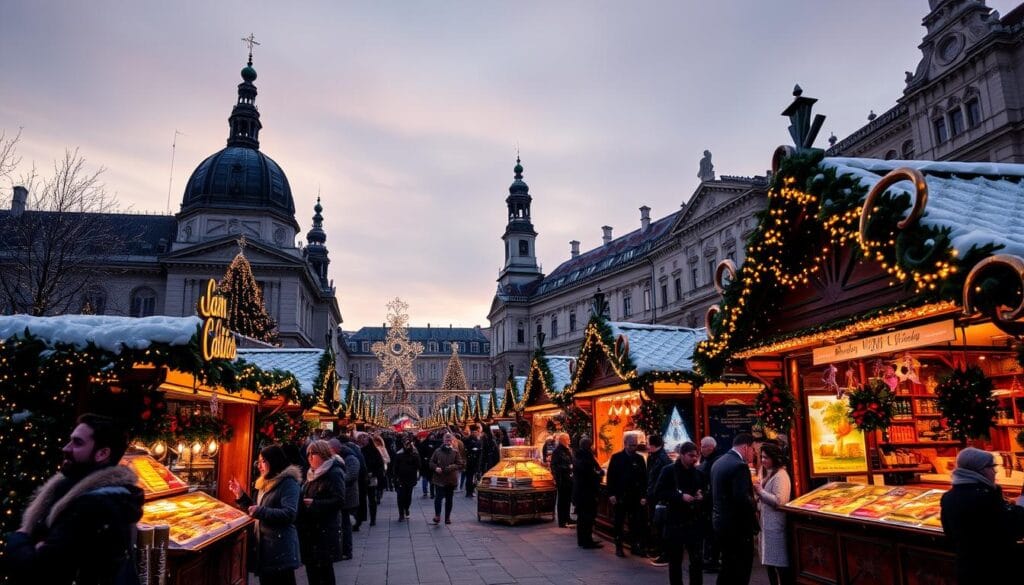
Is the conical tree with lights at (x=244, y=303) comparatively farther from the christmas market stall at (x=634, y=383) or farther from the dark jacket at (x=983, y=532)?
the dark jacket at (x=983, y=532)

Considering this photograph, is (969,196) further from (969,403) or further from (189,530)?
(189,530)

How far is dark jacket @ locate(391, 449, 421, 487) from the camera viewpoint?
14.4m

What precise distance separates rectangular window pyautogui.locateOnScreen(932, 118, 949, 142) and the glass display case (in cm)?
2801

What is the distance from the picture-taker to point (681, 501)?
725 cm

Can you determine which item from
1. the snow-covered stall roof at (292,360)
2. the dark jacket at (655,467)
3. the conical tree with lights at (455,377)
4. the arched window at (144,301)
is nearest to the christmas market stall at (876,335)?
the dark jacket at (655,467)

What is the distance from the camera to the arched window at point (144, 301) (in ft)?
187

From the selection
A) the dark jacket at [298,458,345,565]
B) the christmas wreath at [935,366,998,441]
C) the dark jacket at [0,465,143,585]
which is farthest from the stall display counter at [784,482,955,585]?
the dark jacket at [0,465,143,585]

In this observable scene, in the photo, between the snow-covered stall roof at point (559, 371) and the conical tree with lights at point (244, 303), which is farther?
the conical tree with lights at point (244, 303)

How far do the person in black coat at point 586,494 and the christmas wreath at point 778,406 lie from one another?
348 cm

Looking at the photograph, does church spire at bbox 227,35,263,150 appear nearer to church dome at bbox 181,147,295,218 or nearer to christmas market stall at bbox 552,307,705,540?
church dome at bbox 181,147,295,218

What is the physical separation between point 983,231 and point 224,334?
7401mm

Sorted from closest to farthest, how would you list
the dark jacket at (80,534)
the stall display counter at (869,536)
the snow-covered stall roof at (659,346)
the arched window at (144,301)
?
the dark jacket at (80,534) < the stall display counter at (869,536) < the snow-covered stall roof at (659,346) < the arched window at (144,301)

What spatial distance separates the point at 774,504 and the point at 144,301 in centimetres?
6187

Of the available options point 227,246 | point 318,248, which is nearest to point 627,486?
point 227,246
